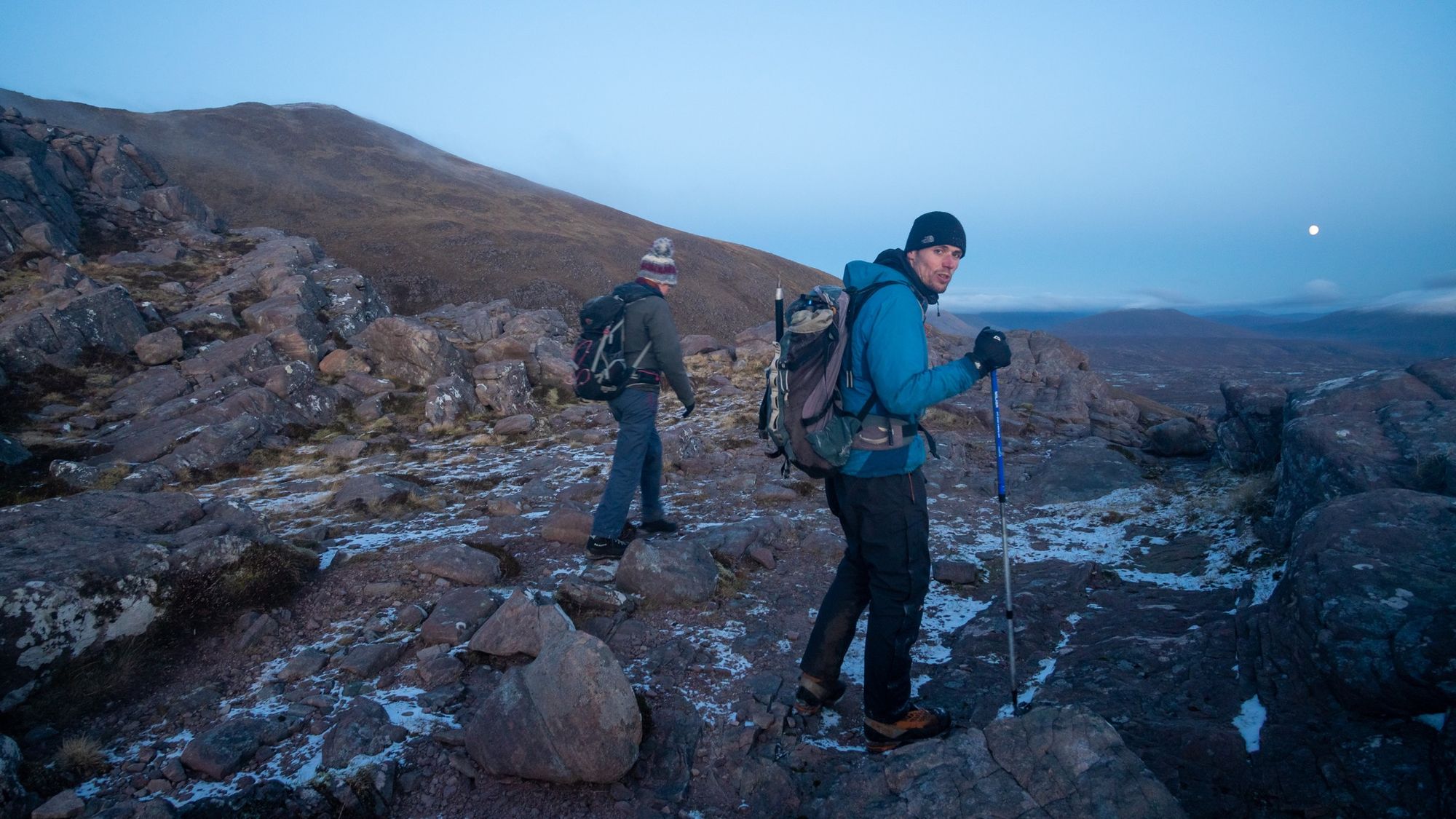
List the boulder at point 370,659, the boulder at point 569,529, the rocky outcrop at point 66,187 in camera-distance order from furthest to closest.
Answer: the rocky outcrop at point 66,187, the boulder at point 569,529, the boulder at point 370,659

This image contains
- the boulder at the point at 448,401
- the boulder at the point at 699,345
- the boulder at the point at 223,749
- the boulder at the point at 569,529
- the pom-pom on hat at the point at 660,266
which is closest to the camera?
the boulder at the point at 223,749

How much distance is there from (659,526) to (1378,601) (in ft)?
18.3

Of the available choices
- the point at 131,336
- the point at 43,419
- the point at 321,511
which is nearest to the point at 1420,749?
the point at 321,511

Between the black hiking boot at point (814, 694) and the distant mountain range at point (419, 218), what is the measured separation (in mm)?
32740

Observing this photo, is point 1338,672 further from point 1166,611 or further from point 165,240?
point 165,240

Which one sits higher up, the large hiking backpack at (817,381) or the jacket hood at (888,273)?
the jacket hood at (888,273)

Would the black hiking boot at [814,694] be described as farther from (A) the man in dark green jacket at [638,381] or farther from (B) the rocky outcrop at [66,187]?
(B) the rocky outcrop at [66,187]

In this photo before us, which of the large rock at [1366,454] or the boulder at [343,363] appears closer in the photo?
the large rock at [1366,454]

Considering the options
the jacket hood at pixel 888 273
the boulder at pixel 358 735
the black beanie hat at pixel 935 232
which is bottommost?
A: the boulder at pixel 358 735

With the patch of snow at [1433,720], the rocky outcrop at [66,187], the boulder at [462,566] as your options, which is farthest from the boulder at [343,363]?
the patch of snow at [1433,720]

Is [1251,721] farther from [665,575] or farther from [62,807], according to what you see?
[62,807]

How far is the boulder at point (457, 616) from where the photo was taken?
498cm

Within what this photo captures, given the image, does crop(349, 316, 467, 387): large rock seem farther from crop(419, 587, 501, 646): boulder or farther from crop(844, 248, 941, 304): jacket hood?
crop(844, 248, 941, 304): jacket hood

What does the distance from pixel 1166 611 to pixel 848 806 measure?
11.6 ft
